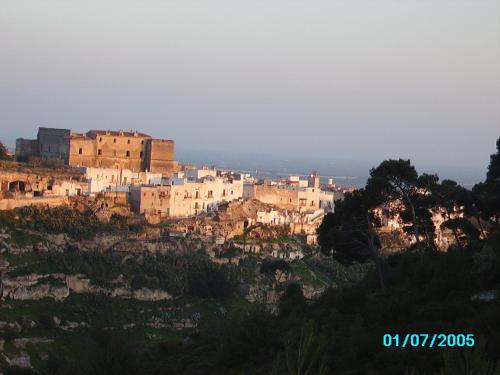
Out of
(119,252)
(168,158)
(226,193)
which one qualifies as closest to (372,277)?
(119,252)

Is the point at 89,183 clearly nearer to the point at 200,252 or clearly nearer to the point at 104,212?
the point at 104,212

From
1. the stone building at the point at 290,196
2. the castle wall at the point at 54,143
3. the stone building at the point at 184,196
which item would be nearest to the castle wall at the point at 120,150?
the castle wall at the point at 54,143

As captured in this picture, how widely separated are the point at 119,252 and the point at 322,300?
19.6 meters

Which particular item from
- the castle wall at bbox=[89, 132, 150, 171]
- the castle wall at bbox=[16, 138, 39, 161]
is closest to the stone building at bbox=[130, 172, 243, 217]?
the castle wall at bbox=[89, 132, 150, 171]

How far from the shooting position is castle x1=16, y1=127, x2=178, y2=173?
193 feet

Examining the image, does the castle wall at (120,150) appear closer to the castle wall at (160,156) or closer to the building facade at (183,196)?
the castle wall at (160,156)

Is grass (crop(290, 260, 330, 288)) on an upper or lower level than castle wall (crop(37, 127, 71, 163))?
lower
